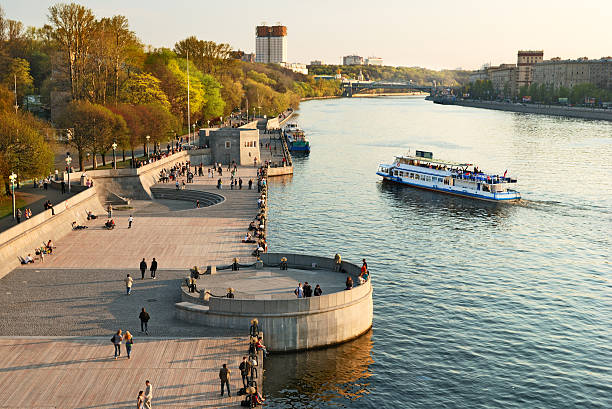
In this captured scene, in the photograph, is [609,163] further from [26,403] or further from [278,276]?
[26,403]

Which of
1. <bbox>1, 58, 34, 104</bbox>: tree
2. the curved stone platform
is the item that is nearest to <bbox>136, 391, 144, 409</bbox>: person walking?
the curved stone platform

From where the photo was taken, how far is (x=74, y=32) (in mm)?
94938

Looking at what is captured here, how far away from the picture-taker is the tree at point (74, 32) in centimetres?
9400

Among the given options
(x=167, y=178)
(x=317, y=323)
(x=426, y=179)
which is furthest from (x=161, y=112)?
(x=317, y=323)

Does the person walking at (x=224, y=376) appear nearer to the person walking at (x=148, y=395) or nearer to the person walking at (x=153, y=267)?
the person walking at (x=148, y=395)

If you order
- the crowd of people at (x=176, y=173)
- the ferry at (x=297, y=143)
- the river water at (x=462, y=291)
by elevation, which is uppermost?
the ferry at (x=297, y=143)

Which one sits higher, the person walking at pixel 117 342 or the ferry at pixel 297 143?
the ferry at pixel 297 143

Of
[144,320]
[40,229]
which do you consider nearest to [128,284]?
[144,320]

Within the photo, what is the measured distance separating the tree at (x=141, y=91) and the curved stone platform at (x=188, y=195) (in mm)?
33270

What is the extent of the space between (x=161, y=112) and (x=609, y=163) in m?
78.1

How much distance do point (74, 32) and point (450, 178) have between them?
2243 inches

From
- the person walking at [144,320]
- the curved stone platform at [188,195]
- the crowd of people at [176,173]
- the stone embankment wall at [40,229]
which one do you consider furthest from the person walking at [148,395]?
the crowd of people at [176,173]

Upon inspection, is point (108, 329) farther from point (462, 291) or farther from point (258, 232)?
point (462, 291)

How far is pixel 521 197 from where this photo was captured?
8938 cm
